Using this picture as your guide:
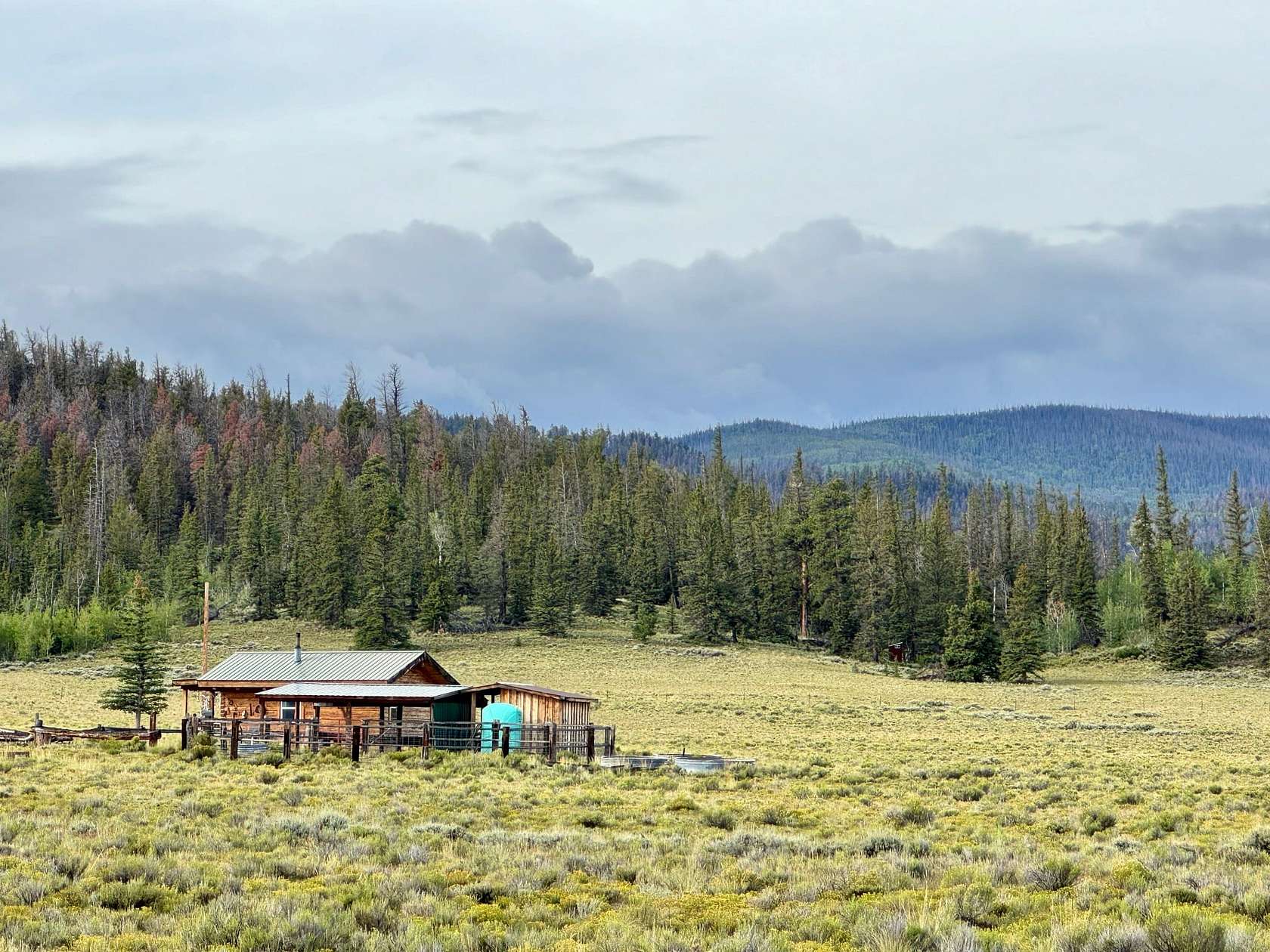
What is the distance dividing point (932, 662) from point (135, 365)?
134775 mm

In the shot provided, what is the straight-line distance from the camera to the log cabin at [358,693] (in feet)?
120

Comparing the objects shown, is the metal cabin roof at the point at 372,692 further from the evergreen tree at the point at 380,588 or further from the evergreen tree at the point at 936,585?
the evergreen tree at the point at 936,585

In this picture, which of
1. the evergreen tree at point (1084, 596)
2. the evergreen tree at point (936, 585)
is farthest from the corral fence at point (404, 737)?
the evergreen tree at point (1084, 596)

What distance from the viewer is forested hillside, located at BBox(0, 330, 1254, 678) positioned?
98188 mm

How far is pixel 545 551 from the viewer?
105 m

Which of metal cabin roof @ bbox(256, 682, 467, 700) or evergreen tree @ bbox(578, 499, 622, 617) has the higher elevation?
evergreen tree @ bbox(578, 499, 622, 617)

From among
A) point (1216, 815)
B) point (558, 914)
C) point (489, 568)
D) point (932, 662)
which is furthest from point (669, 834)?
point (489, 568)

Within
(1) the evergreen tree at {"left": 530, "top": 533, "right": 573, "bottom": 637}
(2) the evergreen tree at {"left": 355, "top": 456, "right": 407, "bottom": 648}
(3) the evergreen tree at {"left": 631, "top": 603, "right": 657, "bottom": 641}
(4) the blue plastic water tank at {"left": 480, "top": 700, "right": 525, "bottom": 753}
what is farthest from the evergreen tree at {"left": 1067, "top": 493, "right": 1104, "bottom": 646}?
(4) the blue plastic water tank at {"left": 480, "top": 700, "right": 525, "bottom": 753}

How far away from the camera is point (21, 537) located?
424 ft

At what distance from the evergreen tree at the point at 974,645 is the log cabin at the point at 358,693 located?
1890 inches

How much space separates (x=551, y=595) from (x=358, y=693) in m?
62.2

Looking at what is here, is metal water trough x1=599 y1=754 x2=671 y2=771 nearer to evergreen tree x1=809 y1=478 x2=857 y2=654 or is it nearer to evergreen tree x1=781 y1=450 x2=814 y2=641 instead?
evergreen tree x1=809 y1=478 x2=857 y2=654

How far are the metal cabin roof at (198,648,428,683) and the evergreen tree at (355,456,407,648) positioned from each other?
136ft

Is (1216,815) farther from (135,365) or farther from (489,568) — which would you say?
(135,365)
